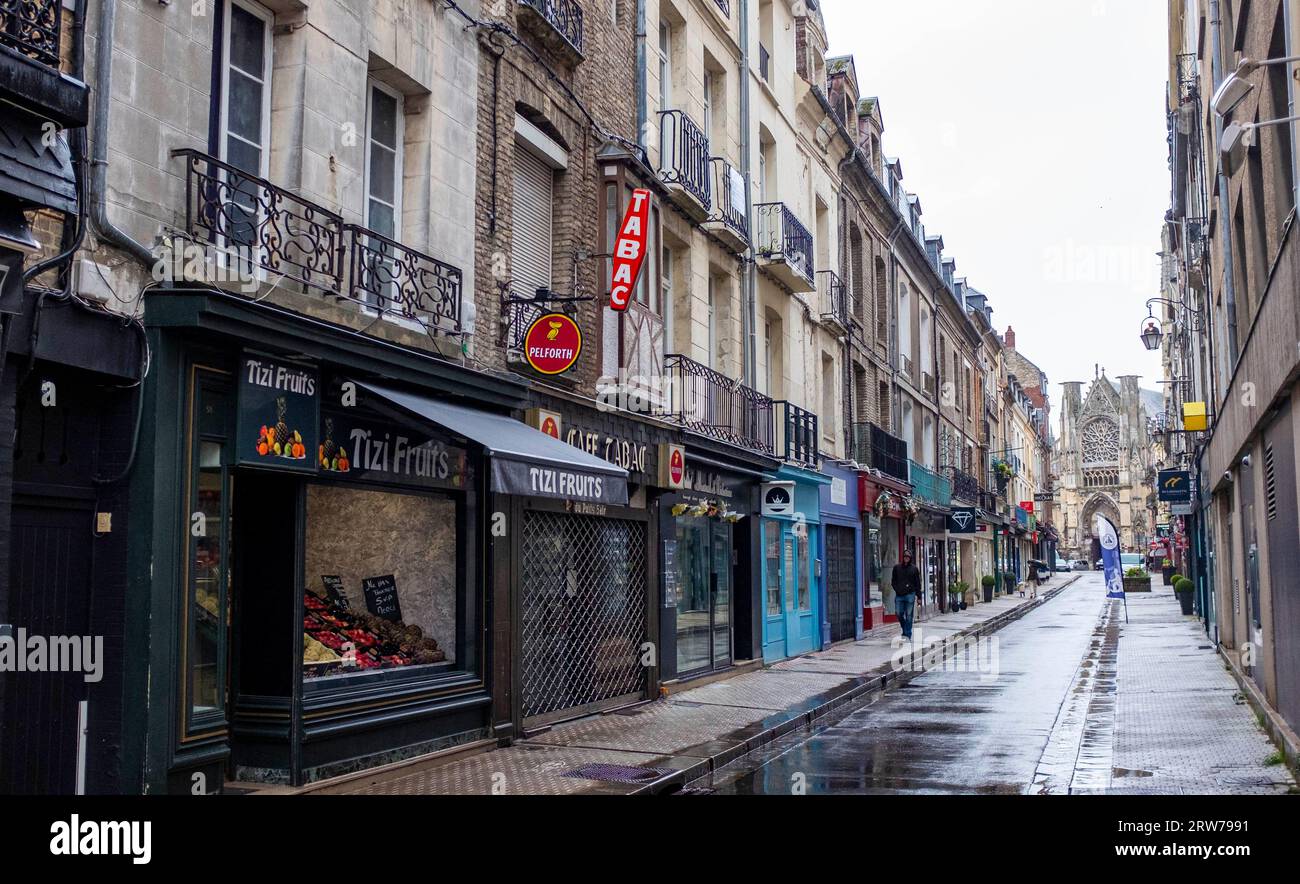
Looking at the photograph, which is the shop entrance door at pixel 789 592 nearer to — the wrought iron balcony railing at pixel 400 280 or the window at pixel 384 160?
the wrought iron balcony railing at pixel 400 280

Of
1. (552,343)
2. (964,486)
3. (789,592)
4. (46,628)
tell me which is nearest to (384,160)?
(552,343)

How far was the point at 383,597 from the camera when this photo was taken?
986 centimetres

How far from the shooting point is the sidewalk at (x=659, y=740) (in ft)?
28.3

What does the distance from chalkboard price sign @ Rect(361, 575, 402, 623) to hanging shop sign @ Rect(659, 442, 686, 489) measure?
4.91 m

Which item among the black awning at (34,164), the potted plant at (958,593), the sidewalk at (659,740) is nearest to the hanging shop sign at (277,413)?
the black awning at (34,164)

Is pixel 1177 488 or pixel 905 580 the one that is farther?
pixel 1177 488

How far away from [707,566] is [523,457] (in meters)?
7.39

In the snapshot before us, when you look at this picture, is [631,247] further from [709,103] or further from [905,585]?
[905,585]

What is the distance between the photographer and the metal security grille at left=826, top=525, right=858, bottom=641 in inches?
896

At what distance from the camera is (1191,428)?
2142 centimetres

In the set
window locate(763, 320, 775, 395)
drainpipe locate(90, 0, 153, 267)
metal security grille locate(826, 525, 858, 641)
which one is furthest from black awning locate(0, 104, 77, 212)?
metal security grille locate(826, 525, 858, 641)

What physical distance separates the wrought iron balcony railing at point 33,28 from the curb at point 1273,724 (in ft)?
31.7
